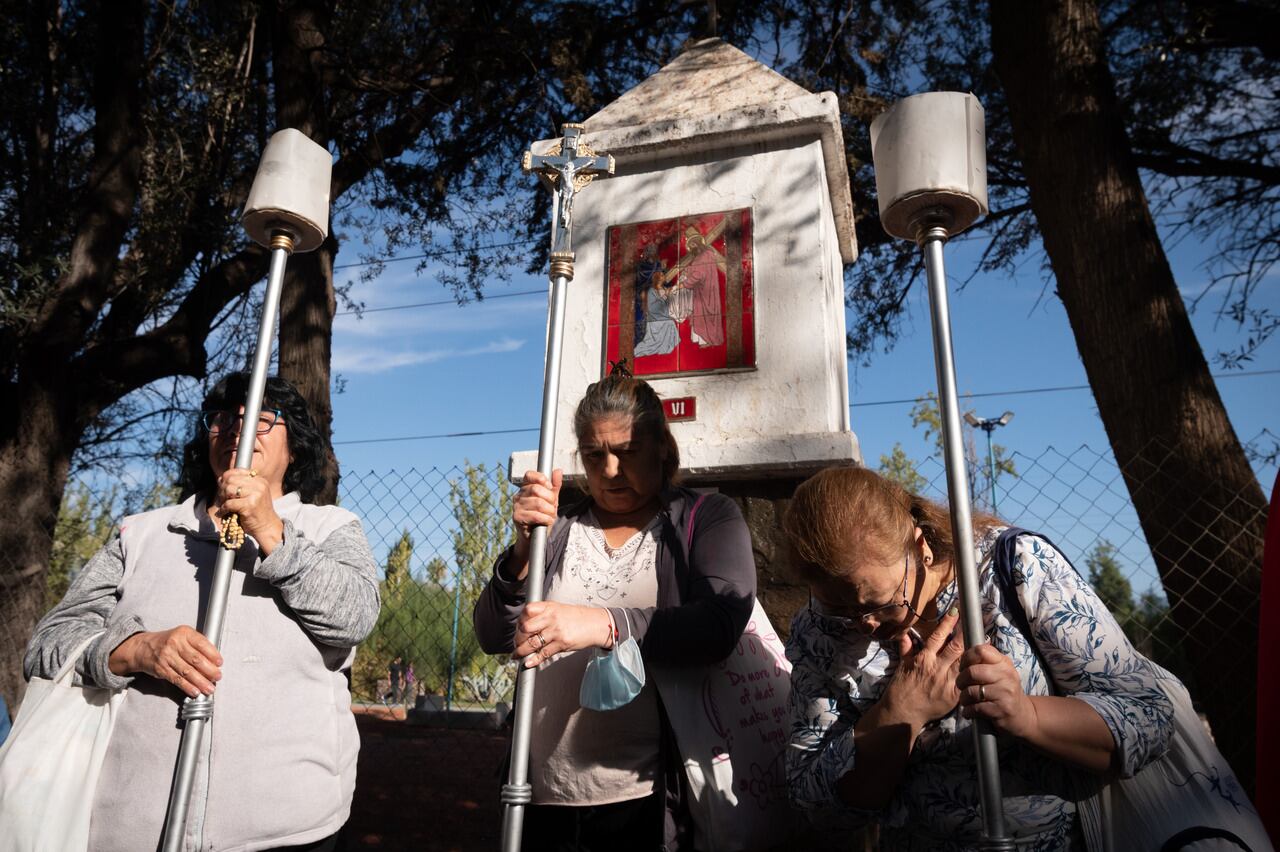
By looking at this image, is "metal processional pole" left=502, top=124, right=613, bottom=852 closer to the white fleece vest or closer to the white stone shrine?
the white fleece vest

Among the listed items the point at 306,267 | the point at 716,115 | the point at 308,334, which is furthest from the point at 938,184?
the point at 306,267

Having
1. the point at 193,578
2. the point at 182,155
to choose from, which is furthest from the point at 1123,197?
the point at 182,155

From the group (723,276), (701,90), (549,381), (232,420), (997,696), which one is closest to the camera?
(997,696)

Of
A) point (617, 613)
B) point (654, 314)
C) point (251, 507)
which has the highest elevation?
point (654, 314)

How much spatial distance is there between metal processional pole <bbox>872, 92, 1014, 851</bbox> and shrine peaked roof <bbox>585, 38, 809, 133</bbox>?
5.21 feet

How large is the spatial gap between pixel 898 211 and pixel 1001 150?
7.19m

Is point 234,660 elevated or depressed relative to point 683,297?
depressed

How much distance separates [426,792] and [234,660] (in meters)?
3.84

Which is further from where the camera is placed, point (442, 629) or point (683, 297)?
point (442, 629)

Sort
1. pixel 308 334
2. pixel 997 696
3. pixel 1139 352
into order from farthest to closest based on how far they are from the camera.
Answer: pixel 308 334 < pixel 1139 352 < pixel 997 696

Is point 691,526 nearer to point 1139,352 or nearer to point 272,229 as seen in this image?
point 272,229

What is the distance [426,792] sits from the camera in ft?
18.0

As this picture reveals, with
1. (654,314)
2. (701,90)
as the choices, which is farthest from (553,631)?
(701,90)

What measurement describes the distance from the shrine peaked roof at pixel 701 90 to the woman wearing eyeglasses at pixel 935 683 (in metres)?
2.11
